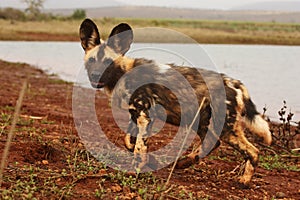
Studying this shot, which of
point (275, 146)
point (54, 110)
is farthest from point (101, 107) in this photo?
point (275, 146)

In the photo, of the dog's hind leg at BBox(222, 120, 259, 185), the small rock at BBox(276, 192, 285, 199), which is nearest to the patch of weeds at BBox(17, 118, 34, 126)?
the dog's hind leg at BBox(222, 120, 259, 185)

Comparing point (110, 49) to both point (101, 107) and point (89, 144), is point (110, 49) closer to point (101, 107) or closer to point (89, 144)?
point (89, 144)

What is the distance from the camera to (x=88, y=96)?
13.2 meters

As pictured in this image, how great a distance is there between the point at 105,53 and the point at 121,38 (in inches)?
9.9

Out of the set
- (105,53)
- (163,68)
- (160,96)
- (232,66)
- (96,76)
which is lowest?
(232,66)

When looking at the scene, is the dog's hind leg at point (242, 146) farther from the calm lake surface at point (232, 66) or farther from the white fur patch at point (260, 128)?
the calm lake surface at point (232, 66)

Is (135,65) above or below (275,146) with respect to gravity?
above

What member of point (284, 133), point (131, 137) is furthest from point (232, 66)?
point (131, 137)

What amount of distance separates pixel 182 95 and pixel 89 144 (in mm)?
1509

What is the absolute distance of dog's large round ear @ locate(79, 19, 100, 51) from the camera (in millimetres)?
5898

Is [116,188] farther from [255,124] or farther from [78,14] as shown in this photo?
[78,14]

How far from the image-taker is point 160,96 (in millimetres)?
5555

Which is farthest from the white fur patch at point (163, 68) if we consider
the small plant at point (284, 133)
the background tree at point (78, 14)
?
the background tree at point (78, 14)

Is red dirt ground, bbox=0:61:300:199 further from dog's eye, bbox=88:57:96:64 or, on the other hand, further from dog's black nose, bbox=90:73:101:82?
dog's eye, bbox=88:57:96:64
